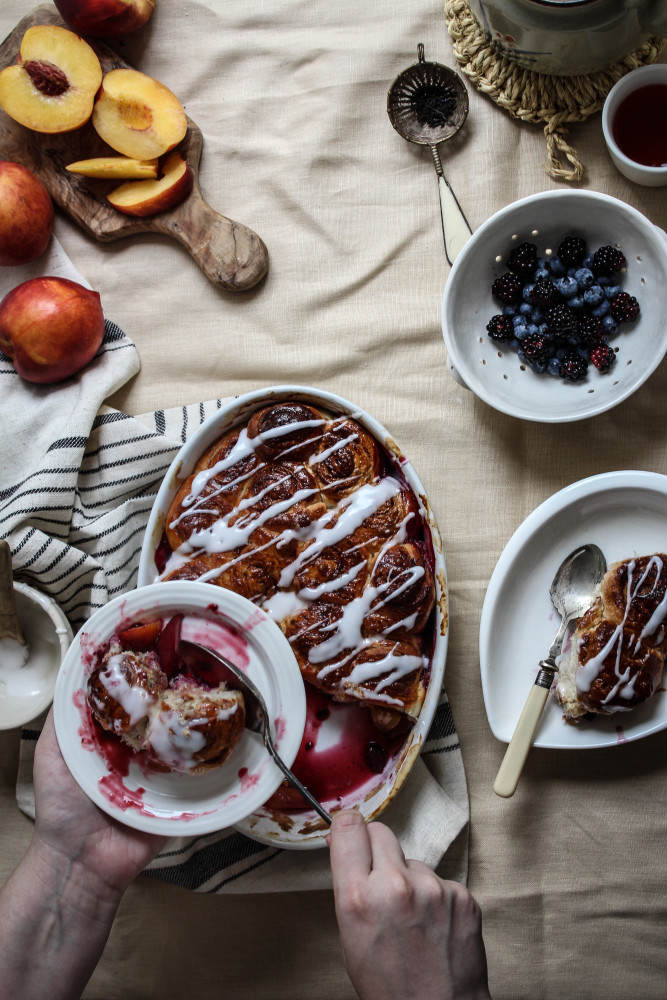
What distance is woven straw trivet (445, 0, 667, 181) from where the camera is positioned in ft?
6.23

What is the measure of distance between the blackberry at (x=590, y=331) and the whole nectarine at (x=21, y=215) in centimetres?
133

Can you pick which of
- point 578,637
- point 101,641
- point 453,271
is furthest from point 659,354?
point 101,641

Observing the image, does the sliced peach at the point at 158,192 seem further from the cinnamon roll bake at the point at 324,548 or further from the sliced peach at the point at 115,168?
the cinnamon roll bake at the point at 324,548

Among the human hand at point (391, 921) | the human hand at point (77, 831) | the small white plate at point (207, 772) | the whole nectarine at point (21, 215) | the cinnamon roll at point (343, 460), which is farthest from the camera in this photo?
the whole nectarine at point (21, 215)

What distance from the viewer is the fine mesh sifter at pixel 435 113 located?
1954 millimetres

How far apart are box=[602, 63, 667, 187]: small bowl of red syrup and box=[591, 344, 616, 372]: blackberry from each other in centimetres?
42

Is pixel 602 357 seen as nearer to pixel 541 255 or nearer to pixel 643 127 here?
pixel 541 255

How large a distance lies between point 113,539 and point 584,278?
1269mm

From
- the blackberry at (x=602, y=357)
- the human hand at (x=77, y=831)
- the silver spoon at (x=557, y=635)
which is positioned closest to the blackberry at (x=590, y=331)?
the blackberry at (x=602, y=357)

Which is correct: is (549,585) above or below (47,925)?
above

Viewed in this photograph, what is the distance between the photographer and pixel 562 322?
1.83m

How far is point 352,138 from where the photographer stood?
2.03 metres

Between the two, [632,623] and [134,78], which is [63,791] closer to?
[632,623]

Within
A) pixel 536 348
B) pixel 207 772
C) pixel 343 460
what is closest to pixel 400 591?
pixel 343 460
